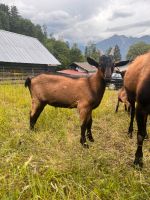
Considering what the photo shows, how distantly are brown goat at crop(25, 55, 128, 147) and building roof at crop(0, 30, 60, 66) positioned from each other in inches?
956

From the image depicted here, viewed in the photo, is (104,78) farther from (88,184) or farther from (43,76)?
(88,184)

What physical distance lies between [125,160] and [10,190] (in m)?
2.28

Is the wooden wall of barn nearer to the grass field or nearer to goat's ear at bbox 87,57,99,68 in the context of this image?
the grass field

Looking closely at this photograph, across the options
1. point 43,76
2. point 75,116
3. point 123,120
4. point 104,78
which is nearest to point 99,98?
point 104,78

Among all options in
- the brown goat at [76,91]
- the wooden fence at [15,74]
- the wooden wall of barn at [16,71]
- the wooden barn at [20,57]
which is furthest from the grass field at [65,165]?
the wooden barn at [20,57]

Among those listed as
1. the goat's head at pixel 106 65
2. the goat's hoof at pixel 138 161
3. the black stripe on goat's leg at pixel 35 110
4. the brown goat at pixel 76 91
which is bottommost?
the goat's hoof at pixel 138 161

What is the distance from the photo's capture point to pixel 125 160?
5.57 meters

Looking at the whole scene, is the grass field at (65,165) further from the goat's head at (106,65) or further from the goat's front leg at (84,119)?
the goat's head at (106,65)

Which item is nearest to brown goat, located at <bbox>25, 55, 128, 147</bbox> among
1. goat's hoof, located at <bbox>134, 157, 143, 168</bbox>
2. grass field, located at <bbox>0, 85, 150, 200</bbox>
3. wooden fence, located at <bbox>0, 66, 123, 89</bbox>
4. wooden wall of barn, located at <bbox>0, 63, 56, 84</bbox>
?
grass field, located at <bbox>0, 85, 150, 200</bbox>

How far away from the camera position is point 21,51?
3516 centimetres

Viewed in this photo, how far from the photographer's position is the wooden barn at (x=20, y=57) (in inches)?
1258

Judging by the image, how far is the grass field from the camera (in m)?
3.97

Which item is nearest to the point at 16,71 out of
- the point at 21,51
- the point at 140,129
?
the point at 21,51

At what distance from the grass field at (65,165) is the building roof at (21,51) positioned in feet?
82.4
